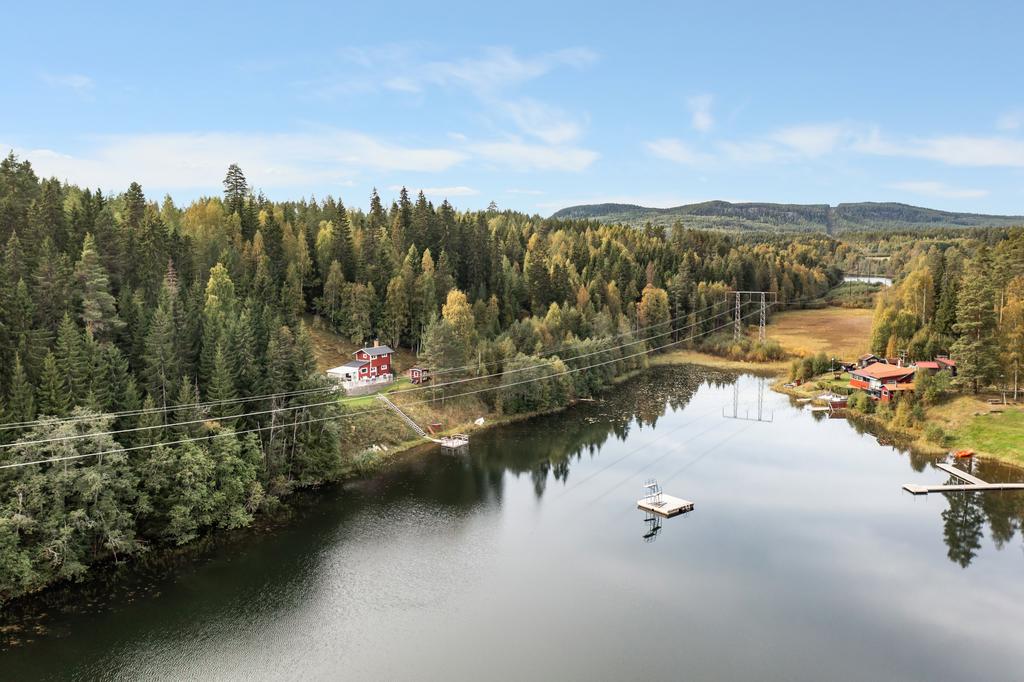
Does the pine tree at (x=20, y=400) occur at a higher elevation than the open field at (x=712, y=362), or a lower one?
higher

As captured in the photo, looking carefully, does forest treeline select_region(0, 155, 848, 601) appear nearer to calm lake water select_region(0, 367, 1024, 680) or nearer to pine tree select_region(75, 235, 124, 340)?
pine tree select_region(75, 235, 124, 340)


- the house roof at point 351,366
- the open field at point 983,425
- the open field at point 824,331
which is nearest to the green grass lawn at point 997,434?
the open field at point 983,425

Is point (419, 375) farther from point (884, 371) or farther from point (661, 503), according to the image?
point (884, 371)

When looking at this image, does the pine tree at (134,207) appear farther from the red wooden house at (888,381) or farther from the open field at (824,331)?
the open field at (824,331)

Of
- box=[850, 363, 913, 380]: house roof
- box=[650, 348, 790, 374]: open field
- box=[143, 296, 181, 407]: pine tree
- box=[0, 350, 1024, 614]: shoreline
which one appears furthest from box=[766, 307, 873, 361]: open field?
box=[143, 296, 181, 407]: pine tree

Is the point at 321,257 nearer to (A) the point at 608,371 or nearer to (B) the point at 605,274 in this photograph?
(A) the point at 608,371

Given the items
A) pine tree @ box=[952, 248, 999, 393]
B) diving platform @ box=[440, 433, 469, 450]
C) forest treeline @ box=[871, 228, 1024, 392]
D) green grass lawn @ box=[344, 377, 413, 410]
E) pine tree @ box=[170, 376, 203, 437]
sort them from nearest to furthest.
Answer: pine tree @ box=[170, 376, 203, 437]
diving platform @ box=[440, 433, 469, 450]
green grass lawn @ box=[344, 377, 413, 410]
forest treeline @ box=[871, 228, 1024, 392]
pine tree @ box=[952, 248, 999, 393]
